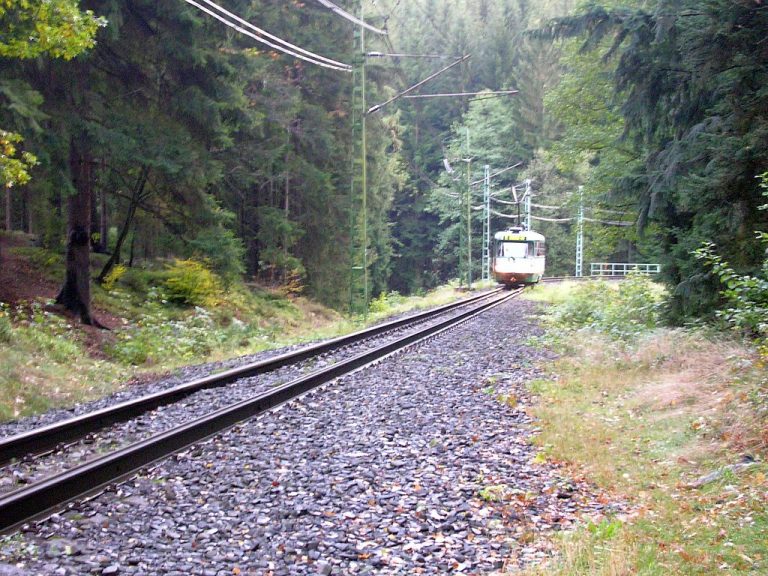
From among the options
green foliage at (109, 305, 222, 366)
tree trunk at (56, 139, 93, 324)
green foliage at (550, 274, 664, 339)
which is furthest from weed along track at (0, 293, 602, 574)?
tree trunk at (56, 139, 93, 324)

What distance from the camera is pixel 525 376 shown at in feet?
35.9

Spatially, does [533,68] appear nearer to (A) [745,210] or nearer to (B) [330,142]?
(B) [330,142]

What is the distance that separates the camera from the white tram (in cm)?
4078

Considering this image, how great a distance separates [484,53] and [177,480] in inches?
2996

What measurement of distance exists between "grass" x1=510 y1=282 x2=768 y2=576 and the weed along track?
0.39 m

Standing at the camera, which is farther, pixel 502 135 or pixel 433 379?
pixel 502 135

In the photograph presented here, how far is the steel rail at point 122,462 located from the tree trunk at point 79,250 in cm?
1034

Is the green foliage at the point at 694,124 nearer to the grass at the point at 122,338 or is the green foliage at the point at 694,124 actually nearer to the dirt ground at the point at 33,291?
the grass at the point at 122,338

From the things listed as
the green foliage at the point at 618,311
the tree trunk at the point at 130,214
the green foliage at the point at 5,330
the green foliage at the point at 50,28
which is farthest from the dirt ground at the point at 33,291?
the green foliage at the point at 618,311

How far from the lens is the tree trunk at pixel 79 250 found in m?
17.8

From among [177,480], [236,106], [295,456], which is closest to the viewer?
[177,480]

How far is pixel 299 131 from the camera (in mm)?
31172

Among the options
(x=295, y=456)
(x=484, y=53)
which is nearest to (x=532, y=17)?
(x=484, y=53)

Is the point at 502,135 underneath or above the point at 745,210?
above
